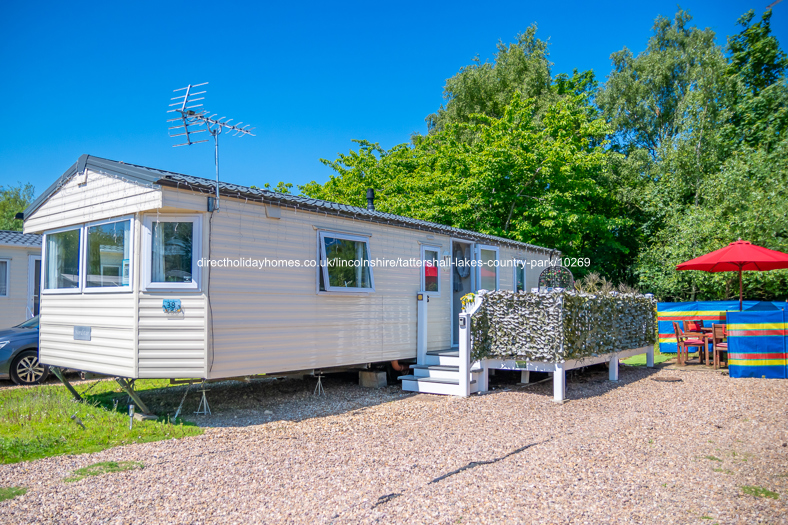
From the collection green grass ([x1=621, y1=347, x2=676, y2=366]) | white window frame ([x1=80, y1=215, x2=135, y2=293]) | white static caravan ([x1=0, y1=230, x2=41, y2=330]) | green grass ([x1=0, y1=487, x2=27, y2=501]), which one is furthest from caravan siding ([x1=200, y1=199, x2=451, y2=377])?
white static caravan ([x1=0, y1=230, x2=41, y2=330])

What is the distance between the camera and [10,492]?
3.94 metres

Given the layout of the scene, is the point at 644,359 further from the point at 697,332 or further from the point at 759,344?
the point at 759,344

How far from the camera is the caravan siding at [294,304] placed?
6305 millimetres

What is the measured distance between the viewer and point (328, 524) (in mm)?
3318

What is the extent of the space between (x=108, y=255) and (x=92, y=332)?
1.00 metres

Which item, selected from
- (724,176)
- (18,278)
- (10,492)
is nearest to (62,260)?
(10,492)

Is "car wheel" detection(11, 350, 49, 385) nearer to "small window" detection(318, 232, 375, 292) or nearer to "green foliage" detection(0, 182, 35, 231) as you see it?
"small window" detection(318, 232, 375, 292)

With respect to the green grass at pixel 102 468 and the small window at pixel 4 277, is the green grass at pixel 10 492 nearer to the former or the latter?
the green grass at pixel 102 468

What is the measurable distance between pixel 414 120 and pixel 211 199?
93.1 feet

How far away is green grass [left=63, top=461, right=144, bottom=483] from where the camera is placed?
432 centimetres

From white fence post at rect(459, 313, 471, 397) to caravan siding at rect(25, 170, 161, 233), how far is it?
4.41m

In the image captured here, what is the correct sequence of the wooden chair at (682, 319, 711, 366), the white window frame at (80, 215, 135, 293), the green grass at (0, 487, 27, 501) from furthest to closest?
the wooden chair at (682, 319, 711, 366) → the white window frame at (80, 215, 135, 293) → the green grass at (0, 487, 27, 501)

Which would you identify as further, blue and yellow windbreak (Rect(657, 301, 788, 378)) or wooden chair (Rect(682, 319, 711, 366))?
wooden chair (Rect(682, 319, 711, 366))

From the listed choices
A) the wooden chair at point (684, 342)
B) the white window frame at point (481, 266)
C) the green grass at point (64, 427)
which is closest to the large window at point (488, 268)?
the white window frame at point (481, 266)
